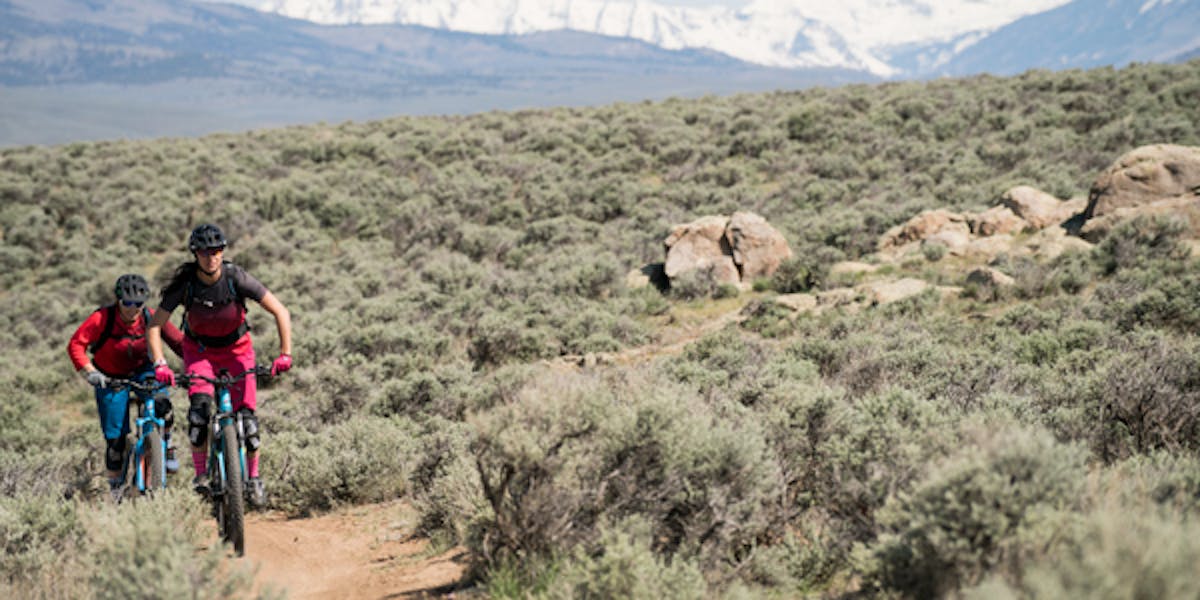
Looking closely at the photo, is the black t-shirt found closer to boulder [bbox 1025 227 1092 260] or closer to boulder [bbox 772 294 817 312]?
boulder [bbox 772 294 817 312]

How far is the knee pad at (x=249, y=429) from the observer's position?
516cm

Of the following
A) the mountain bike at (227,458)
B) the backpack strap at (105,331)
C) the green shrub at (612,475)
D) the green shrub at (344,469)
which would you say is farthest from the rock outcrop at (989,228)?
the backpack strap at (105,331)

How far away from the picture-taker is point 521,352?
1196 centimetres

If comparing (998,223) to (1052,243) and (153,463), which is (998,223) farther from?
(153,463)

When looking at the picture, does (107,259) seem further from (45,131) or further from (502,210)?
(45,131)

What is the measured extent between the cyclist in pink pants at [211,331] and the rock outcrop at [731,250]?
10.5 meters

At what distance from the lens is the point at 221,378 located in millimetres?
5160

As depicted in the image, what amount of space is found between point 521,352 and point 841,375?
19.3 feet

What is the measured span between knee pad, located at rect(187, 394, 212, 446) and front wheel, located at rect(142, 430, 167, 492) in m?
0.35

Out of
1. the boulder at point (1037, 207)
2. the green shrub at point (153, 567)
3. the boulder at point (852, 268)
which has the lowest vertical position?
the boulder at point (852, 268)

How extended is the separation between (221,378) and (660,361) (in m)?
5.35

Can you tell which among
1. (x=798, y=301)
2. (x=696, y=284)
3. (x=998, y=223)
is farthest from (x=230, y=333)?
(x=998, y=223)

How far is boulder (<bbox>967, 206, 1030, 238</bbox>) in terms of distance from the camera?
14.6m

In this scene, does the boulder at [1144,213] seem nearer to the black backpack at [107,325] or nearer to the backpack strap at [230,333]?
the backpack strap at [230,333]
